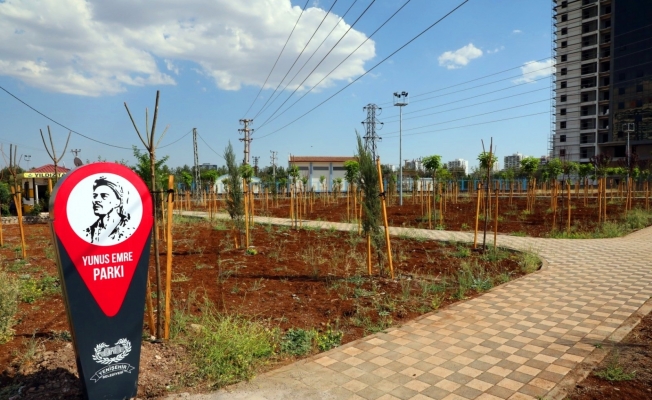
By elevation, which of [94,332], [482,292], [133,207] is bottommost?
[482,292]

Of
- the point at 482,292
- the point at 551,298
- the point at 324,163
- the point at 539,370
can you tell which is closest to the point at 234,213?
the point at 482,292

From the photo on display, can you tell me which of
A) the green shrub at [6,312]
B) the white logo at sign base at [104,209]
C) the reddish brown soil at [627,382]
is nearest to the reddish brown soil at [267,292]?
the green shrub at [6,312]

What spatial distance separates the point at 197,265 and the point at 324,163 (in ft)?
178

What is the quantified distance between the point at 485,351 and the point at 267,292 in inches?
122

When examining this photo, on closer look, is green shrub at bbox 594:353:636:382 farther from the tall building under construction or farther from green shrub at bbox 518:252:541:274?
the tall building under construction

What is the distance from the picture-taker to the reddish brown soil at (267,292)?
3451 millimetres

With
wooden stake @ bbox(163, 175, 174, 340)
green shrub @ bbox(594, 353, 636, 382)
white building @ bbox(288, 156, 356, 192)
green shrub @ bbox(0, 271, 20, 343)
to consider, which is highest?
white building @ bbox(288, 156, 356, 192)

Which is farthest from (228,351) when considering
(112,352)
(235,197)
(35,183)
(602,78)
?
(602,78)

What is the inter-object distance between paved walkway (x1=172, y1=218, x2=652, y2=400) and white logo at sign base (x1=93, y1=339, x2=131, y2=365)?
65 centimetres

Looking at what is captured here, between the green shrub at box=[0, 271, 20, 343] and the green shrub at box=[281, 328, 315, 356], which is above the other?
the green shrub at box=[0, 271, 20, 343]

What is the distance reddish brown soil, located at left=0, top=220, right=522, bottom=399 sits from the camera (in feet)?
11.3

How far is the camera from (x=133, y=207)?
3.08 meters

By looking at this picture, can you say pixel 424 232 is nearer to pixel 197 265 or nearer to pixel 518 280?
pixel 518 280

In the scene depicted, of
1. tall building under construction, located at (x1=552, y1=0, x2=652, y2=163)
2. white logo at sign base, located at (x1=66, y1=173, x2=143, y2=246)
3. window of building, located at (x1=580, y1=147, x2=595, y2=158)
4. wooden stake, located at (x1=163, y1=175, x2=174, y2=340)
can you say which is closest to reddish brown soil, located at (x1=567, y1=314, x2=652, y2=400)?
wooden stake, located at (x1=163, y1=175, x2=174, y2=340)
